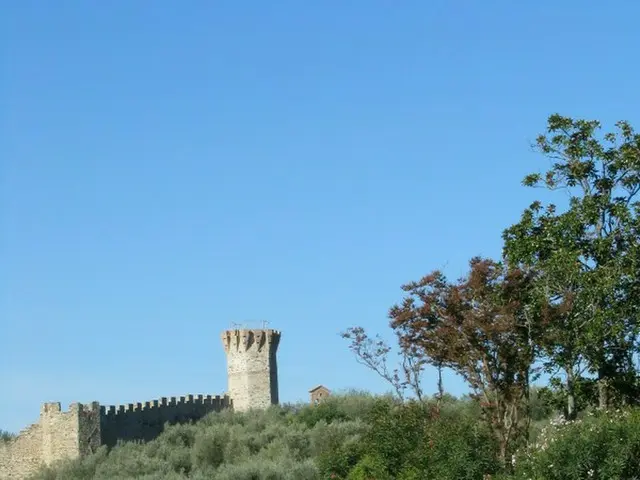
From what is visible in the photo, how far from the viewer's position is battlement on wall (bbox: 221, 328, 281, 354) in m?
60.6

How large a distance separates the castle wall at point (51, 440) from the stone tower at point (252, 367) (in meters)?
14.7

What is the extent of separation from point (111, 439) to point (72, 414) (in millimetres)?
2036

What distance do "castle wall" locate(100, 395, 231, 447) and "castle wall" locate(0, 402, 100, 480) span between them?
769 millimetres

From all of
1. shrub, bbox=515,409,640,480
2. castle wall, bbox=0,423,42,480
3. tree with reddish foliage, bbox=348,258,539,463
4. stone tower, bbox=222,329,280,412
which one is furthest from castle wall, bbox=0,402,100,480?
shrub, bbox=515,409,640,480

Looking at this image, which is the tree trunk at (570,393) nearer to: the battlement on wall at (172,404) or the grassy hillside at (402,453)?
the grassy hillside at (402,453)

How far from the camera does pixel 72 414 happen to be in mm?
44500

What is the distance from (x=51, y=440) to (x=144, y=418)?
420cm

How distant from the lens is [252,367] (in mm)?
→ 60094

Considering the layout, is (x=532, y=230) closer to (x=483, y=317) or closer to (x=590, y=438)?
(x=483, y=317)

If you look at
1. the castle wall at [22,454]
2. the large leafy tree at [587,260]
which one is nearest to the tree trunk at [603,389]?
the large leafy tree at [587,260]

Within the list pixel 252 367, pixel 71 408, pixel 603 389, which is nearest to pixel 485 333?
pixel 603 389

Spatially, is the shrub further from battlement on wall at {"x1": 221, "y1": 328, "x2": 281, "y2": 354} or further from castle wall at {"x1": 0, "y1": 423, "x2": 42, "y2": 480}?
battlement on wall at {"x1": 221, "y1": 328, "x2": 281, "y2": 354}

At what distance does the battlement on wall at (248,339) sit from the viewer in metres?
60.6

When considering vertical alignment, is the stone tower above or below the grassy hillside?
above
